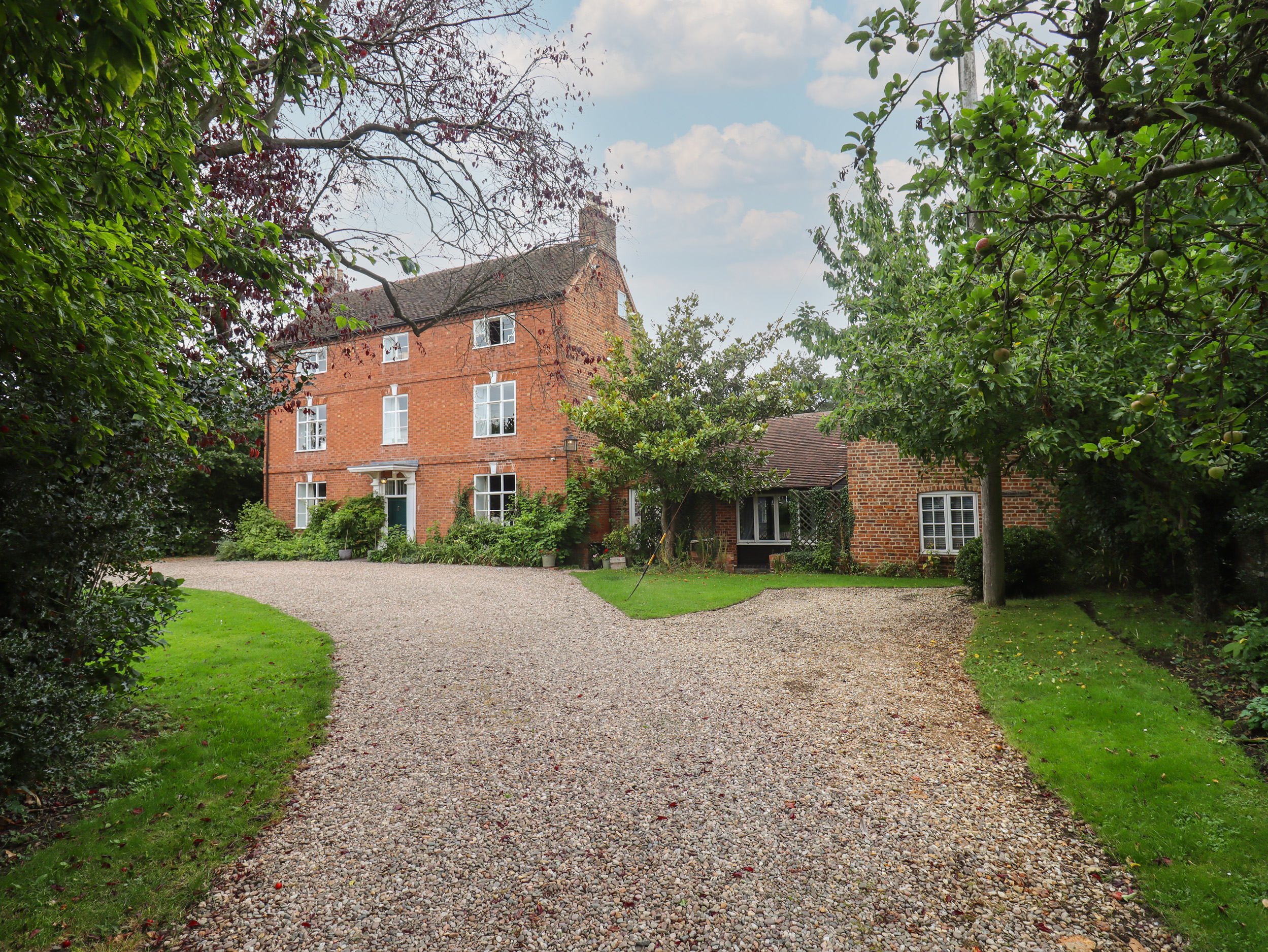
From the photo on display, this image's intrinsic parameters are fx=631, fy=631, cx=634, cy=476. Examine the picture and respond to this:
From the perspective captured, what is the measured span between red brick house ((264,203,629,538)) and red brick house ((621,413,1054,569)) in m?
4.06

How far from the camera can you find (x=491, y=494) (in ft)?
67.3

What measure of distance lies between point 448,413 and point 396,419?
7.77 feet

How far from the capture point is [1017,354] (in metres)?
7.10

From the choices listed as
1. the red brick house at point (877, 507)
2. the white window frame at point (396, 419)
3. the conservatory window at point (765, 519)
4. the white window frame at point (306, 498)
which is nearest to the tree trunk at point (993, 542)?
the red brick house at point (877, 507)

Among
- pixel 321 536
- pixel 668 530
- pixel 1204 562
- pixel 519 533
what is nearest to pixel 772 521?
pixel 668 530

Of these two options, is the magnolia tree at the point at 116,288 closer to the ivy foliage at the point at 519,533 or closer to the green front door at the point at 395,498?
the ivy foliage at the point at 519,533

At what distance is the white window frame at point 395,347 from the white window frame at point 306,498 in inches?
214

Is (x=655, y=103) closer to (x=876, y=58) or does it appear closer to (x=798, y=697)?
(x=876, y=58)

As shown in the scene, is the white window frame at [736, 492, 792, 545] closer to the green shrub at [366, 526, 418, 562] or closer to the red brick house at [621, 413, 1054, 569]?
the red brick house at [621, 413, 1054, 569]

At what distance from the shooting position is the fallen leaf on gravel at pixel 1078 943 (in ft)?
9.73

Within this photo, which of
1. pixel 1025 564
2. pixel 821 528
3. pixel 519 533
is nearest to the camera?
pixel 1025 564

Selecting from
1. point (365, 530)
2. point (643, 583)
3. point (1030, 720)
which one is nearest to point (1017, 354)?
point (1030, 720)

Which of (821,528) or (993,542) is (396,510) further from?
(993,542)

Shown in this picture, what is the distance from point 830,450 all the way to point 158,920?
62.5ft
